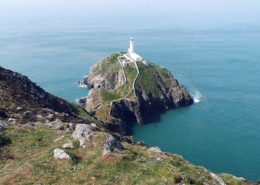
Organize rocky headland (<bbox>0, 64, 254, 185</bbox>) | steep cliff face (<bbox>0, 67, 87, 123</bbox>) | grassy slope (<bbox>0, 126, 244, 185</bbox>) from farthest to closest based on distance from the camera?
steep cliff face (<bbox>0, 67, 87, 123</bbox>)
rocky headland (<bbox>0, 64, 254, 185</bbox>)
grassy slope (<bbox>0, 126, 244, 185</bbox>)

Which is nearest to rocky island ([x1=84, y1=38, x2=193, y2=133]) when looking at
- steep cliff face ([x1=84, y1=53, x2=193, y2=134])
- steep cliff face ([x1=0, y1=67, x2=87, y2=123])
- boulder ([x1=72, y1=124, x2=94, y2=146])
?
steep cliff face ([x1=84, y1=53, x2=193, y2=134])

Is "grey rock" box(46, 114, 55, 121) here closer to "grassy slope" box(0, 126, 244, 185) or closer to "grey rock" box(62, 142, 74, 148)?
"grassy slope" box(0, 126, 244, 185)

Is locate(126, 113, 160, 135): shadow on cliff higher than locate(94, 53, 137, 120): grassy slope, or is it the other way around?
locate(94, 53, 137, 120): grassy slope

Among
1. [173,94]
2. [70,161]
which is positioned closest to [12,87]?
[70,161]

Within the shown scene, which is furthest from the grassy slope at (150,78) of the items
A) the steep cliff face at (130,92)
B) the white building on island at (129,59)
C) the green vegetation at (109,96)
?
the green vegetation at (109,96)

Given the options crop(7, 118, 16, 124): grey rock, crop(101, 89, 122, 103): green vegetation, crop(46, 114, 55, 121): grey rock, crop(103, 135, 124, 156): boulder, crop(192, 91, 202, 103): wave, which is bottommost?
crop(192, 91, 202, 103): wave

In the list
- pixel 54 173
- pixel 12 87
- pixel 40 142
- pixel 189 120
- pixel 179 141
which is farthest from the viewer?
pixel 189 120

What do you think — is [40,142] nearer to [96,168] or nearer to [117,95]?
[96,168]

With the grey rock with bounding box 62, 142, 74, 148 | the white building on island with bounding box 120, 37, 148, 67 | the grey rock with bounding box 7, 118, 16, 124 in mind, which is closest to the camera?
the grey rock with bounding box 62, 142, 74, 148
